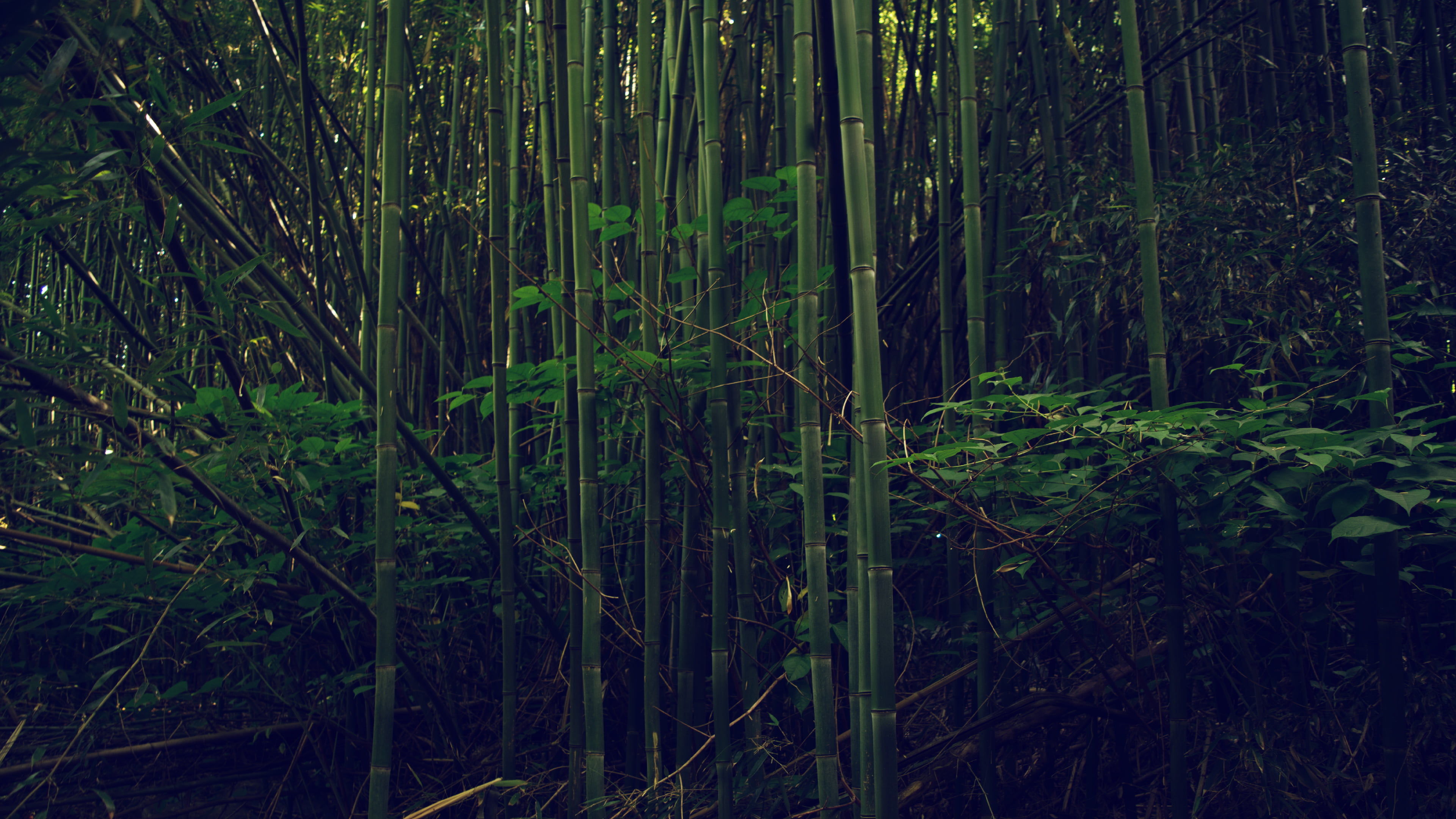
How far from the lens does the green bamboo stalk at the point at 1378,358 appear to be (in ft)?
4.33

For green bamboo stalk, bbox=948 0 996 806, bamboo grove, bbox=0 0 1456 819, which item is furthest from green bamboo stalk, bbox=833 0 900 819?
green bamboo stalk, bbox=948 0 996 806

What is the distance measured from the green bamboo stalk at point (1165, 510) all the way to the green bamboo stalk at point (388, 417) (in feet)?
3.96

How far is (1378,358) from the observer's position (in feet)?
4.49

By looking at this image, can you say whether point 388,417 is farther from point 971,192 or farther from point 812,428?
point 971,192

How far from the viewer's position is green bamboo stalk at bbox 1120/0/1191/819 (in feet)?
4.81

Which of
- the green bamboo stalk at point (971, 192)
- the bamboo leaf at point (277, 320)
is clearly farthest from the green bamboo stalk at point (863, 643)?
the bamboo leaf at point (277, 320)

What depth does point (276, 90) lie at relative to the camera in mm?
3127

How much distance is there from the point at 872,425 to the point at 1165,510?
22.7 inches

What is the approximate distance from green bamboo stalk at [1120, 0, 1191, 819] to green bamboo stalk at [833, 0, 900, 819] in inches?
20.7

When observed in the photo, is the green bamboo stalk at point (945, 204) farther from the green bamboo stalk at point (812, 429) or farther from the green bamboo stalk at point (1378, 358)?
the green bamboo stalk at point (1378, 358)

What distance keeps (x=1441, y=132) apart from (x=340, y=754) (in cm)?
289

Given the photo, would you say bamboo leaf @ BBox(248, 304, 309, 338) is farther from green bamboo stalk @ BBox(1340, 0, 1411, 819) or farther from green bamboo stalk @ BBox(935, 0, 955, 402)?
green bamboo stalk @ BBox(1340, 0, 1411, 819)

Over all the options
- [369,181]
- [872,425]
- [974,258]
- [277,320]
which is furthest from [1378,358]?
[369,181]

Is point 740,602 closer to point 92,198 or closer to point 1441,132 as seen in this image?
point 92,198
